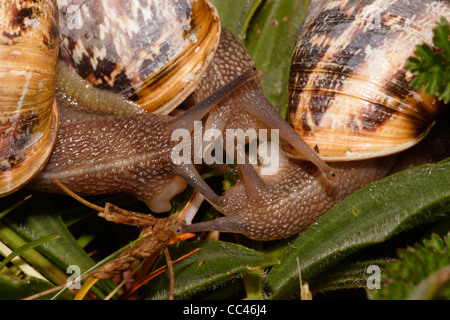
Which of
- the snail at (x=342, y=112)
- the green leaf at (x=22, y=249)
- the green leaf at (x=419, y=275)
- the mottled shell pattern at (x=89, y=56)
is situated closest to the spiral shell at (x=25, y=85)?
the mottled shell pattern at (x=89, y=56)

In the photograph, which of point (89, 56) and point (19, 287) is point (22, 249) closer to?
point (19, 287)

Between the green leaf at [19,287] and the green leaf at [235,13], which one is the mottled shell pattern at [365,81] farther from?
the green leaf at [19,287]

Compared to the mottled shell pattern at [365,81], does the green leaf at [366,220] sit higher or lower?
lower

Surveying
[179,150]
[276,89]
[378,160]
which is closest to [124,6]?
[179,150]

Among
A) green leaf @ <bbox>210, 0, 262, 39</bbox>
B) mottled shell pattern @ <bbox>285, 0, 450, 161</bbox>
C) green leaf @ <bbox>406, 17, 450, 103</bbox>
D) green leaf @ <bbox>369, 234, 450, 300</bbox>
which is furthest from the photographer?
green leaf @ <bbox>210, 0, 262, 39</bbox>

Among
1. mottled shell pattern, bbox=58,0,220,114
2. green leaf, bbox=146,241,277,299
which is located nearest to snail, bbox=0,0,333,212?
mottled shell pattern, bbox=58,0,220,114

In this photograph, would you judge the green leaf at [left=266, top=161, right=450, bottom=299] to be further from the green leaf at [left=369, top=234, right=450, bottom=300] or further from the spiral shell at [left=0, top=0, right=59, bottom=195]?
the spiral shell at [left=0, top=0, right=59, bottom=195]

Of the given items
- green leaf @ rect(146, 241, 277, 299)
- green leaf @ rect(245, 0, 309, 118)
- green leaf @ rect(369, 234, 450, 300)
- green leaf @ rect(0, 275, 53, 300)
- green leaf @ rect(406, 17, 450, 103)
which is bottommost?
green leaf @ rect(369, 234, 450, 300)

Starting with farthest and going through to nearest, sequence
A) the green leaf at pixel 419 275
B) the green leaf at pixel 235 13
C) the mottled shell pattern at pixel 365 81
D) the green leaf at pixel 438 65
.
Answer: the green leaf at pixel 235 13 < the mottled shell pattern at pixel 365 81 < the green leaf at pixel 438 65 < the green leaf at pixel 419 275

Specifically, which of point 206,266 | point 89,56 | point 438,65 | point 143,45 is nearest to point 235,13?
point 143,45
